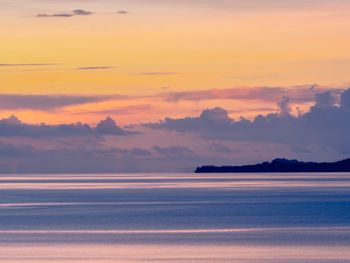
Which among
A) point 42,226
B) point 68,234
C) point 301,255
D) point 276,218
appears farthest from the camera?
point 276,218

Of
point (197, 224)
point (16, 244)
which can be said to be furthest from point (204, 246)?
point (197, 224)

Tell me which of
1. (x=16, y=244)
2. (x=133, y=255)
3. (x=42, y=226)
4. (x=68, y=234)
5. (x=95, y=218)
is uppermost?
(x=95, y=218)

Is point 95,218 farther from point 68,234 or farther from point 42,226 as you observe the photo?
point 68,234

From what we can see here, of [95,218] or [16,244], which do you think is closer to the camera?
[16,244]

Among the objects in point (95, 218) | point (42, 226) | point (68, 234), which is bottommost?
point (68, 234)

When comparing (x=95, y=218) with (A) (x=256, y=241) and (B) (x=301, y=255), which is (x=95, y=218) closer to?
(A) (x=256, y=241)

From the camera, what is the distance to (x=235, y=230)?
7519 centimetres

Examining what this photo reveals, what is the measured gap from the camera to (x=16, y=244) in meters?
62.2

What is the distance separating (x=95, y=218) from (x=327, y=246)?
125 ft

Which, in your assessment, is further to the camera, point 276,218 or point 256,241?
point 276,218

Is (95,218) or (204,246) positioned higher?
(95,218)

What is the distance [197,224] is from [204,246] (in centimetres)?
2242

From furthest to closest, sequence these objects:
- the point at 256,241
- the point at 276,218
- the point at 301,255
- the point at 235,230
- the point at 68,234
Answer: the point at 276,218 → the point at 235,230 → the point at 68,234 → the point at 256,241 → the point at 301,255

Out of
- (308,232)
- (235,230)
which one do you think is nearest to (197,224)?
(235,230)
